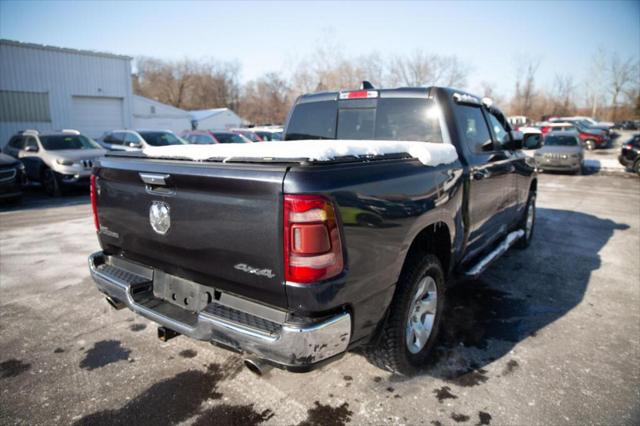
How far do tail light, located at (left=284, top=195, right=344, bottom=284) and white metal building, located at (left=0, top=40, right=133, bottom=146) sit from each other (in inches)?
915

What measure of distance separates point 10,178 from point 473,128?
33.1ft

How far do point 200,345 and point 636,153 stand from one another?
720 inches

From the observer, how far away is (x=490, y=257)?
159 inches

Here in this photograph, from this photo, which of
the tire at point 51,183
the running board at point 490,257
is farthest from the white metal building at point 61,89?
the running board at point 490,257

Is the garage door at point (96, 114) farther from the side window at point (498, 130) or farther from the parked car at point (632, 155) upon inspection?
the parked car at point (632, 155)

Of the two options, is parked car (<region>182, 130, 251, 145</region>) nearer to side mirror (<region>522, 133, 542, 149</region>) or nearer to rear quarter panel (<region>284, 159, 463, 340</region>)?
side mirror (<region>522, 133, 542, 149</region>)

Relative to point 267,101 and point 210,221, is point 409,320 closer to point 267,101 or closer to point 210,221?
point 210,221

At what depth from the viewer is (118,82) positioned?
22797 mm

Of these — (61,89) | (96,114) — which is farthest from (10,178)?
(96,114)

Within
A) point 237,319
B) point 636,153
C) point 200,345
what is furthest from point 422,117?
point 636,153

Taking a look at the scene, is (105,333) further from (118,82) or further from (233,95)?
(233,95)

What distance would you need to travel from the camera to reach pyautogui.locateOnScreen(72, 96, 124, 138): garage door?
2161cm

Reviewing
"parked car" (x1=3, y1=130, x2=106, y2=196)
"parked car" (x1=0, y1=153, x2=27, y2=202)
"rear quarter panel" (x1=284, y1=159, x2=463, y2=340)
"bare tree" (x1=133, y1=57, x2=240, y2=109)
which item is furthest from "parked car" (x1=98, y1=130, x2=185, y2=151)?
"bare tree" (x1=133, y1=57, x2=240, y2=109)

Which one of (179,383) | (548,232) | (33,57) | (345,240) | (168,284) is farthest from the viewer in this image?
(33,57)
